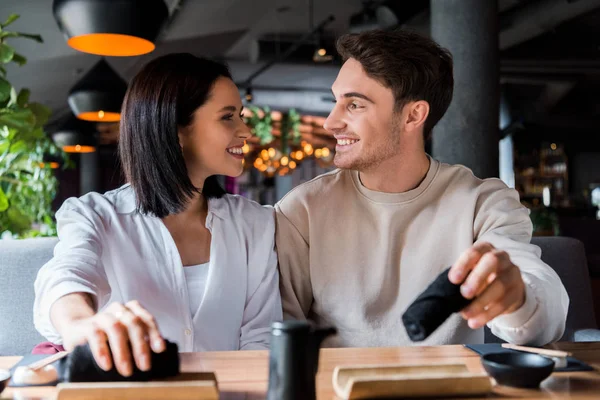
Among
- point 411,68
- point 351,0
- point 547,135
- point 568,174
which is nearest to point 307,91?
point 351,0

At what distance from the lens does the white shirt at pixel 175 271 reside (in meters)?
1.94

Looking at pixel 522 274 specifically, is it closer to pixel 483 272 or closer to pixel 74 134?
pixel 483 272

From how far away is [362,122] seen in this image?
86.2 inches

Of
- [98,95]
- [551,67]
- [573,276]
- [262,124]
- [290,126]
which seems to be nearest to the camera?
[573,276]

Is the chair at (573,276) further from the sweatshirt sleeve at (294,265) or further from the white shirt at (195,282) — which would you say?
the white shirt at (195,282)

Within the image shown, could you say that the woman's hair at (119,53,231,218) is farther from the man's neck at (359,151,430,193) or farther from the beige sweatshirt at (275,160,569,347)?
the man's neck at (359,151,430,193)

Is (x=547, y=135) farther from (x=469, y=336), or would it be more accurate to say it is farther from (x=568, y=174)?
(x=469, y=336)

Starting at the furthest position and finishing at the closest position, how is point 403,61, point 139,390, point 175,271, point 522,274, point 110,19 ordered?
point 110,19 → point 403,61 → point 175,271 → point 522,274 → point 139,390

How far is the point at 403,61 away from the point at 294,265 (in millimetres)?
761

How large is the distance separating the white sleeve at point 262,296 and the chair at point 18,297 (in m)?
0.75

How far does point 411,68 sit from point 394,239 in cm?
59

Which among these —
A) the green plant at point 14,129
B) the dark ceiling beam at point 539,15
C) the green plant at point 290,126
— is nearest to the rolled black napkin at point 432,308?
the green plant at point 14,129

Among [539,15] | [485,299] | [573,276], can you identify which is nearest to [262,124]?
[539,15]

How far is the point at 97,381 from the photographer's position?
3.94ft
